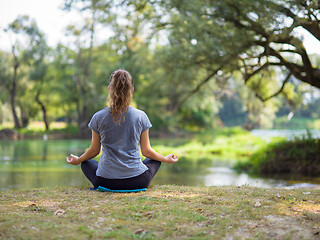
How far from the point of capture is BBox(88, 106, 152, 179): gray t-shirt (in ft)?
14.1

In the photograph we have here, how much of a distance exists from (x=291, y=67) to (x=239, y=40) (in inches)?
69.8

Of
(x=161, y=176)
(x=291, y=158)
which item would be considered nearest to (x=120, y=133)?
(x=161, y=176)

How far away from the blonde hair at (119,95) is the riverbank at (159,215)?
0.94 m

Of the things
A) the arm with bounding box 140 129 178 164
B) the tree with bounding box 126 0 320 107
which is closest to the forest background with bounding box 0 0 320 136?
the tree with bounding box 126 0 320 107

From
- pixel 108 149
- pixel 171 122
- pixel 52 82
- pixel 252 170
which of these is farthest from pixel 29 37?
pixel 108 149

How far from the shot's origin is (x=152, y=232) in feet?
9.96

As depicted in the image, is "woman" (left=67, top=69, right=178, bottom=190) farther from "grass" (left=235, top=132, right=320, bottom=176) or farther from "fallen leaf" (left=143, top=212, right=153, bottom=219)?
"grass" (left=235, top=132, right=320, bottom=176)

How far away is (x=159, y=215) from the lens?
3477 millimetres

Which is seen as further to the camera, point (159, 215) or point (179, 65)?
point (179, 65)

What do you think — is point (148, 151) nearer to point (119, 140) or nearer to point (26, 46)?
point (119, 140)

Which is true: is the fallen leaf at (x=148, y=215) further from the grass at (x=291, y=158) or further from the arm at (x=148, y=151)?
the grass at (x=291, y=158)

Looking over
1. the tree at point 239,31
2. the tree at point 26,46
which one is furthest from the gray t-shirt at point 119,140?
the tree at point 26,46

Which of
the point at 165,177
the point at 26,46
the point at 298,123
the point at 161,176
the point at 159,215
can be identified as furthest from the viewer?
the point at 298,123

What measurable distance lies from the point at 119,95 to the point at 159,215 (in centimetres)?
150
